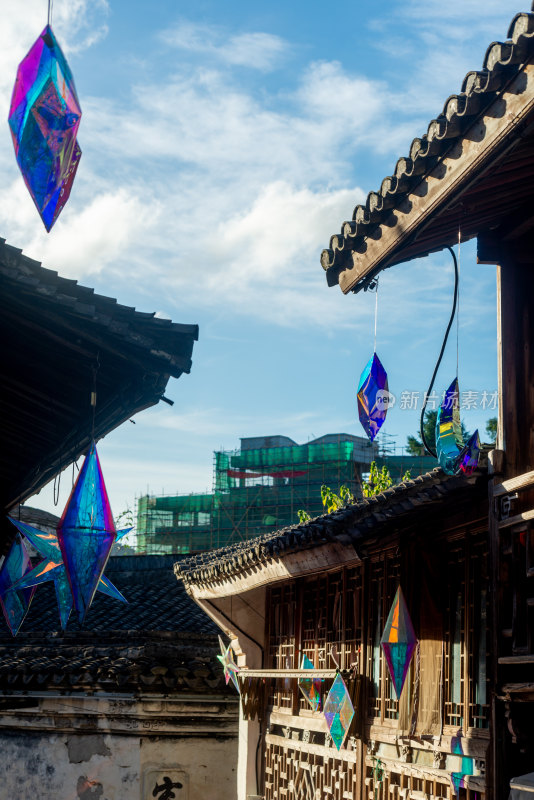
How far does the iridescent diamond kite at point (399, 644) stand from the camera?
8969 mm

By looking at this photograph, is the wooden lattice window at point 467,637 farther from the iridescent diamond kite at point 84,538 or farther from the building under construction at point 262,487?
the building under construction at point 262,487

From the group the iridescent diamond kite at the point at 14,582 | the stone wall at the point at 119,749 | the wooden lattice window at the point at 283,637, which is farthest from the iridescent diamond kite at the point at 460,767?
the stone wall at the point at 119,749

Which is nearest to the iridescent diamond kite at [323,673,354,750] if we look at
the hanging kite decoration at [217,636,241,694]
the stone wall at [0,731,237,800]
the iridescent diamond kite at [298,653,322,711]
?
the iridescent diamond kite at [298,653,322,711]

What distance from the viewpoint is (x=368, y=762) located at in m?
10.3

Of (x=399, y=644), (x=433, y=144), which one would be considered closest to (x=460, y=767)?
(x=399, y=644)

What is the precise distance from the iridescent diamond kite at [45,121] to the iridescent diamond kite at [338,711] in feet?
21.7

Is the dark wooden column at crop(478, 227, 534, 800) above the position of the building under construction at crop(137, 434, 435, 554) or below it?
below

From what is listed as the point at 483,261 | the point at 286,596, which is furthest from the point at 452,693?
the point at 286,596

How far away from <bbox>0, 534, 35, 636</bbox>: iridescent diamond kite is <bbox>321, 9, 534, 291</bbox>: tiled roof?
6803mm

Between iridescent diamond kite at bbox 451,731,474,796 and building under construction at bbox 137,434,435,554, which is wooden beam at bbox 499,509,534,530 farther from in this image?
building under construction at bbox 137,434,435,554

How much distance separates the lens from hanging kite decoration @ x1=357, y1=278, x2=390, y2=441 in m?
8.77

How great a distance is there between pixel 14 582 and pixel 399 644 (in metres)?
5.36

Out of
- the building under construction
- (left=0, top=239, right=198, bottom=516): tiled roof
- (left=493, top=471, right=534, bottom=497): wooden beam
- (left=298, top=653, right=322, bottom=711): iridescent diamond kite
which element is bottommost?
(left=298, top=653, right=322, bottom=711): iridescent diamond kite

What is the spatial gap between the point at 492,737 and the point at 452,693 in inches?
75.0
